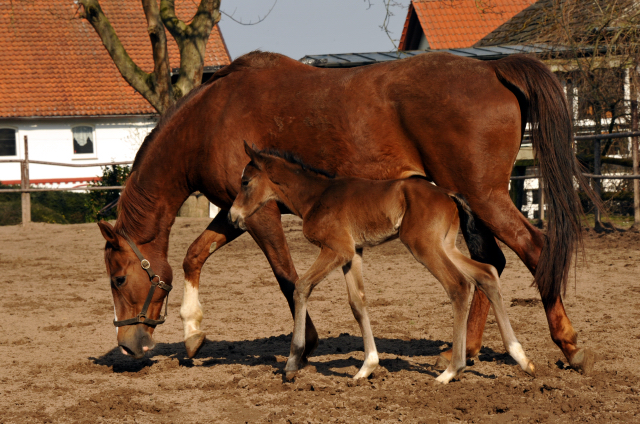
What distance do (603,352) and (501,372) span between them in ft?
2.72

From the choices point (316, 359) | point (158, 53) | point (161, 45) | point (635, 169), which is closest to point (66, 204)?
point (158, 53)

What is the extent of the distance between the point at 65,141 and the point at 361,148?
22.7 metres

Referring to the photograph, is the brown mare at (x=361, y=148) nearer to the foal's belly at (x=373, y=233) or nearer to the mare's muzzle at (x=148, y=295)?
the mare's muzzle at (x=148, y=295)

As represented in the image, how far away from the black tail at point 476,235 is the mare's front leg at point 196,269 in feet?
5.47

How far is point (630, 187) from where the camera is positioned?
40.6 feet

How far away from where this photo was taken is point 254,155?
4250 millimetres

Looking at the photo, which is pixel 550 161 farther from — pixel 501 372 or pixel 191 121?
pixel 191 121

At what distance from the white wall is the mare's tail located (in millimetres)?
21127

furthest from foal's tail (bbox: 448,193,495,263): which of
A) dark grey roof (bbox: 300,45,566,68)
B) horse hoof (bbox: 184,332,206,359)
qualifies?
dark grey roof (bbox: 300,45,566,68)

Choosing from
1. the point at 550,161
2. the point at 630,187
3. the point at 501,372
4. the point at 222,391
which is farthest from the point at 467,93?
the point at 630,187

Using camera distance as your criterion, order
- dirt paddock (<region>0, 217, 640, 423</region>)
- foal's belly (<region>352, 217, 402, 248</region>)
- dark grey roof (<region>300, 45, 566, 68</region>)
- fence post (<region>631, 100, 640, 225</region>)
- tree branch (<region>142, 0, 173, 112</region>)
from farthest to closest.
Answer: dark grey roof (<region>300, 45, 566, 68</region>) < tree branch (<region>142, 0, 173, 112</region>) < fence post (<region>631, 100, 640, 225</region>) < foal's belly (<region>352, 217, 402, 248</region>) < dirt paddock (<region>0, 217, 640, 423</region>)

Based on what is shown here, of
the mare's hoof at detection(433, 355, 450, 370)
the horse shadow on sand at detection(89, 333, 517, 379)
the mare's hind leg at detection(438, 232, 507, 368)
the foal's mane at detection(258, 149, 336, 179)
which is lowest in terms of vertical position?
the horse shadow on sand at detection(89, 333, 517, 379)

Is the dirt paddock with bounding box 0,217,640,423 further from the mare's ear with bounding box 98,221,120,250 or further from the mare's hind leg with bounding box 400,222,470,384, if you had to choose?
the mare's ear with bounding box 98,221,120,250

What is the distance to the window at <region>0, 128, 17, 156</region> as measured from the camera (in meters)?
24.6
